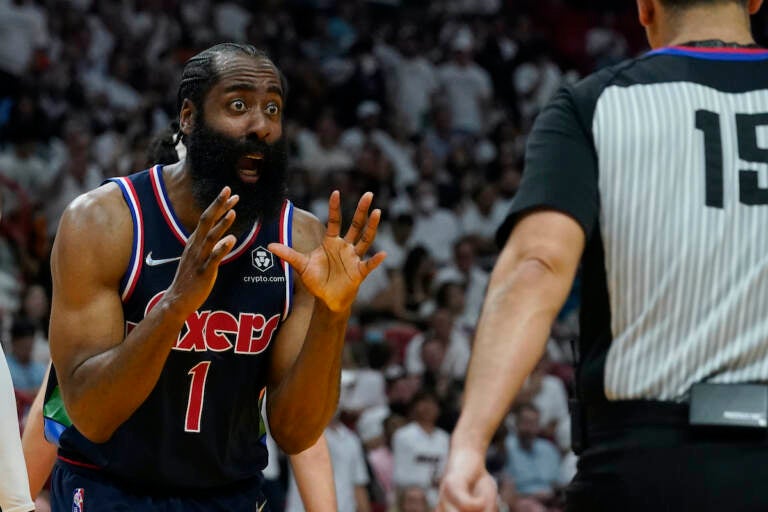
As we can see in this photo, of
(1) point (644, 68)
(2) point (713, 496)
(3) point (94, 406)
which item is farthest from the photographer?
(3) point (94, 406)

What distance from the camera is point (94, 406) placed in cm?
382

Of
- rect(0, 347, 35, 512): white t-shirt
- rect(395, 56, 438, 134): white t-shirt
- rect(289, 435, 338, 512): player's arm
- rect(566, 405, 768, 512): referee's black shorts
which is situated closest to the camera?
rect(566, 405, 768, 512): referee's black shorts

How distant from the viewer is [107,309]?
13.0ft

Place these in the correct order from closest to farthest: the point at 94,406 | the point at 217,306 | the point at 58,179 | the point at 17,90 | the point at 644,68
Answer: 1. the point at 644,68
2. the point at 94,406
3. the point at 217,306
4. the point at 58,179
5. the point at 17,90

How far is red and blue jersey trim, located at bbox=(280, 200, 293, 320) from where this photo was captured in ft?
13.8

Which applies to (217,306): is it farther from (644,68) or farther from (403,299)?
(403,299)

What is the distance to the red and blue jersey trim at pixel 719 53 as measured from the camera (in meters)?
2.78

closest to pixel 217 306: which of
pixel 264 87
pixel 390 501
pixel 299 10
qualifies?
pixel 264 87

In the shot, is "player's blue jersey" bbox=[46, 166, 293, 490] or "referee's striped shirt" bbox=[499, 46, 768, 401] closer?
"referee's striped shirt" bbox=[499, 46, 768, 401]

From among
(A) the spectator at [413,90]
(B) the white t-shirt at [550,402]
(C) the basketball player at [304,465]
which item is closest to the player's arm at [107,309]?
(C) the basketball player at [304,465]

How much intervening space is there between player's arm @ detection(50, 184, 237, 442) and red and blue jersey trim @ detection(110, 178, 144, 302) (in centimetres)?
2

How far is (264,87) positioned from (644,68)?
65.1 inches

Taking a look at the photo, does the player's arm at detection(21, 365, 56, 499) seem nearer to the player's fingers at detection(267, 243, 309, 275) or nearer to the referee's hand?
the player's fingers at detection(267, 243, 309, 275)

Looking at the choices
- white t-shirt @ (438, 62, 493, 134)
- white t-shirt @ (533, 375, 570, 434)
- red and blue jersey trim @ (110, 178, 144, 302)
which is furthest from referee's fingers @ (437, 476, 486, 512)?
white t-shirt @ (438, 62, 493, 134)
